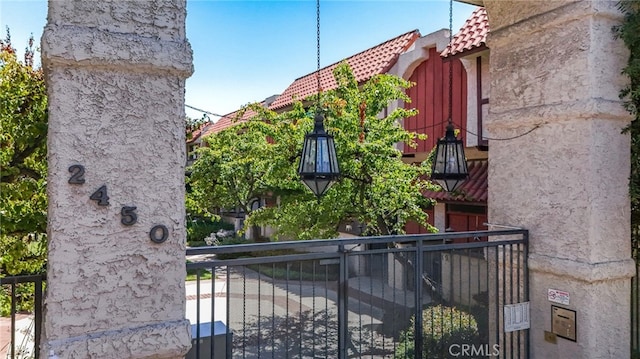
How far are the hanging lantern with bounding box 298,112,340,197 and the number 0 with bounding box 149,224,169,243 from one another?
2.55 meters

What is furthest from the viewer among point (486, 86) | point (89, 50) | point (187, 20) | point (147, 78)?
point (486, 86)

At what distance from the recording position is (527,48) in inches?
150

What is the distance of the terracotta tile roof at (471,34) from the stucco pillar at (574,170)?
5212 millimetres

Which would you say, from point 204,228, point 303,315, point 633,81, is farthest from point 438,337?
point 204,228

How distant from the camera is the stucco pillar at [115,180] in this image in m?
1.87

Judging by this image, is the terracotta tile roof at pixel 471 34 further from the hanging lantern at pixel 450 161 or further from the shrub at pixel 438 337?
the shrub at pixel 438 337

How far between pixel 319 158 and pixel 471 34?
6.45 metres

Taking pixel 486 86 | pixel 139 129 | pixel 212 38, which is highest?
pixel 212 38

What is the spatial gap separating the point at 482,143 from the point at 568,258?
6.00m

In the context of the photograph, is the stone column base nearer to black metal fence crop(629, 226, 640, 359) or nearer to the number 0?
the number 0

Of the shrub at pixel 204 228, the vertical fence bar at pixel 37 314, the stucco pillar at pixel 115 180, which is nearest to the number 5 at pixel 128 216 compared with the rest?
the stucco pillar at pixel 115 180

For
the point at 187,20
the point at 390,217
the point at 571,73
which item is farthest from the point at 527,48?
the point at 390,217

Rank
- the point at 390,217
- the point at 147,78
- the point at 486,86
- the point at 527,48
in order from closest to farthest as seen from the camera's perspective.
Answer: the point at 147,78, the point at 527,48, the point at 390,217, the point at 486,86

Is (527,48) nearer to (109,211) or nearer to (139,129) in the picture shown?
(139,129)
